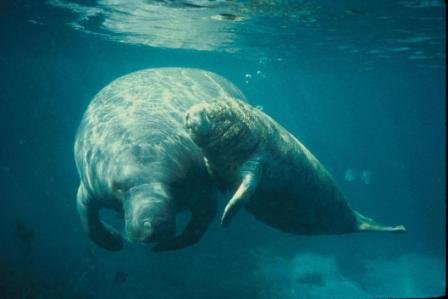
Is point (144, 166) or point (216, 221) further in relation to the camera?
point (216, 221)

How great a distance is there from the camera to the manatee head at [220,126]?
17.7 feet

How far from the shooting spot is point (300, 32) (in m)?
19.6

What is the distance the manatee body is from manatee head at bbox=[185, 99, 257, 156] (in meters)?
0.49

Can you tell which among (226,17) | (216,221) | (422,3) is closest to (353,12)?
(422,3)

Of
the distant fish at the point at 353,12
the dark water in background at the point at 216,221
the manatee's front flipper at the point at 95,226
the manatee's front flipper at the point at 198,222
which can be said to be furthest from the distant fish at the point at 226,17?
the manatee's front flipper at the point at 198,222

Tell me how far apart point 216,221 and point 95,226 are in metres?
12.6

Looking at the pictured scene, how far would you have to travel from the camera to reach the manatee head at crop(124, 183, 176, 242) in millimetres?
4434

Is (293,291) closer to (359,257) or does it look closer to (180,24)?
(359,257)

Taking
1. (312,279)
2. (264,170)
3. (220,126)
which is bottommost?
(312,279)

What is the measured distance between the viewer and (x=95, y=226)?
6.77 metres

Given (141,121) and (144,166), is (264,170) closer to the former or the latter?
(144,166)

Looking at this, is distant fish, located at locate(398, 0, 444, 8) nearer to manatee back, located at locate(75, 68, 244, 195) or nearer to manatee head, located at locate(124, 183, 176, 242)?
manatee back, located at locate(75, 68, 244, 195)

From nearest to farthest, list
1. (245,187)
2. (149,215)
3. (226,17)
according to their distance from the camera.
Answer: (149,215) → (245,187) → (226,17)

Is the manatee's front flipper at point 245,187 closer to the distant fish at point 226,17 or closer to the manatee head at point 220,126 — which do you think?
the manatee head at point 220,126
